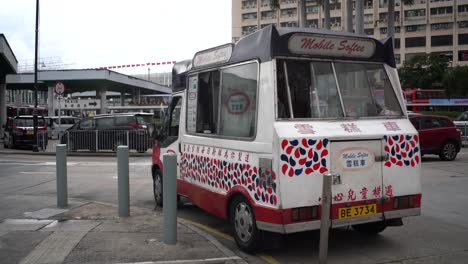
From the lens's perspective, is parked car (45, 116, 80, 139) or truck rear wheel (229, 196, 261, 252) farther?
parked car (45, 116, 80, 139)

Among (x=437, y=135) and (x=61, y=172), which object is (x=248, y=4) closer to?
(x=437, y=135)

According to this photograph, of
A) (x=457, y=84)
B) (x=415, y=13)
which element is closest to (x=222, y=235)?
(x=457, y=84)

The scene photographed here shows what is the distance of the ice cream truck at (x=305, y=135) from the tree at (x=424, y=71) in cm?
6660

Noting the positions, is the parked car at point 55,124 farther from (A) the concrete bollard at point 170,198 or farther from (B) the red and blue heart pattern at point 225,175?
(A) the concrete bollard at point 170,198

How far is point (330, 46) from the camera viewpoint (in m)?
5.79

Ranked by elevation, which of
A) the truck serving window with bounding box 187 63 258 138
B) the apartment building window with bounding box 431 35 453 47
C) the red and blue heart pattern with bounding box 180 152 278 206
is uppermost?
the apartment building window with bounding box 431 35 453 47

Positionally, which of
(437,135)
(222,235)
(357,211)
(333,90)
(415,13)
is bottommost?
(222,235)

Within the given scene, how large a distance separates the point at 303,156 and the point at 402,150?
4.79ft

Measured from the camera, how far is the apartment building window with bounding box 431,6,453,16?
84250 mm

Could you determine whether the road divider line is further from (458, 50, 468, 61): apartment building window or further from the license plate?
(458, 50, 468, 61): apartment building window

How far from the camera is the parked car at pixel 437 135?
16.3 metres

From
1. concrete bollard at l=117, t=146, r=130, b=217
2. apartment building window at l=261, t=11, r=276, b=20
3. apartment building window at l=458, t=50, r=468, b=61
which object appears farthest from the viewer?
apartment building window at l=261, t=11, r=276, b=20

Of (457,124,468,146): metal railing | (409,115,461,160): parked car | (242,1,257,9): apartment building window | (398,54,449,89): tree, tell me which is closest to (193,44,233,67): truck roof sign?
(409,115,461,160): parked car

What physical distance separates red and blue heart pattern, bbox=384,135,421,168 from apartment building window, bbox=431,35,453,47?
87.6 meters
